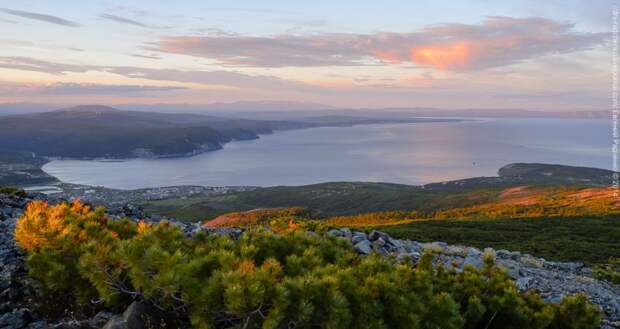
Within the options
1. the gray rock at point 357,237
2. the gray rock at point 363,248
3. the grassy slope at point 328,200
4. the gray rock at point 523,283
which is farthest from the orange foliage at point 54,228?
the grassy slope at point 328,200

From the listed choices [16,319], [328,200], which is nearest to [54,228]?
[16,319]

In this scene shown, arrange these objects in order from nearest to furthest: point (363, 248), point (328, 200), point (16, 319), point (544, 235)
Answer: point (16, 319) < point (363, 248) < point (544, 235) < point (328, 200)

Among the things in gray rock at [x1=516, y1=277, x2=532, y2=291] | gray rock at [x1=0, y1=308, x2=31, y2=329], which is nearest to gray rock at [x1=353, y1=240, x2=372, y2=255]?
gray rock at [x1=516, y1=277, x2=532, y2=291]

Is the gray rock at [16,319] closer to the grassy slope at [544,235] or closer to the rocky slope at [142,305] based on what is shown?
the rocky slope at [142,305]

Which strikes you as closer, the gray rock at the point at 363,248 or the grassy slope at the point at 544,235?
the gray rock at the point at 363,248

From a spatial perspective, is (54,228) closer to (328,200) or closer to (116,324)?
(116,324)

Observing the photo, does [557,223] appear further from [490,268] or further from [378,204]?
[378,204]

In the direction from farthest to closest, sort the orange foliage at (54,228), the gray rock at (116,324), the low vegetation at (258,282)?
the orange foliage at (54,228) < the gray rock at (116,324) < the low vegetation at (258,282)

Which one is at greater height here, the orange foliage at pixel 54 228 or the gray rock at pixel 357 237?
the orange foliage at pixel 54 228
